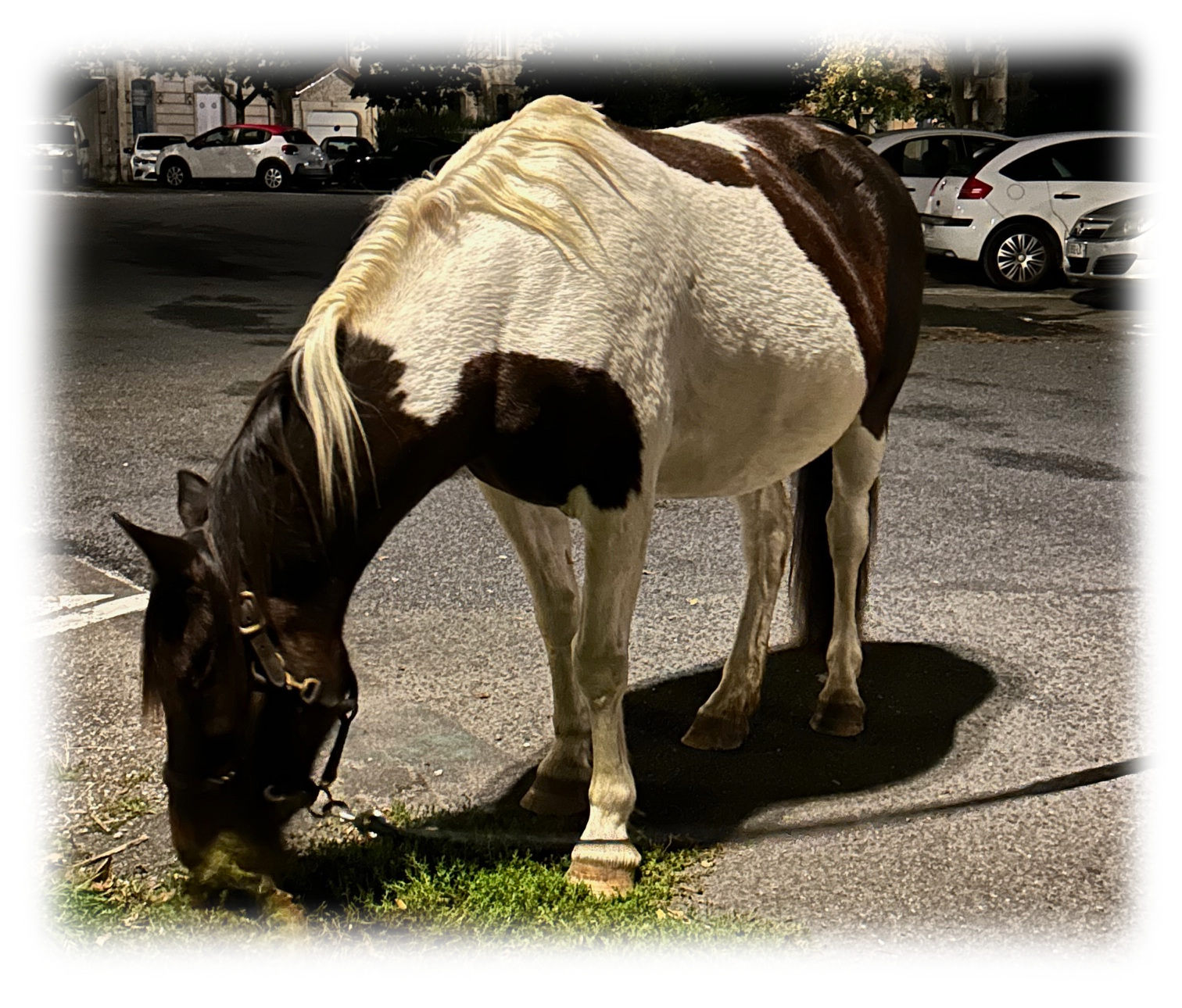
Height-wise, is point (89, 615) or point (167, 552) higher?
point (167, 552)

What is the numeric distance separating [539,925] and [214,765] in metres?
0.96

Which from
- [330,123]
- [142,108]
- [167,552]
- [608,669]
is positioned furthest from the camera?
[330,123]

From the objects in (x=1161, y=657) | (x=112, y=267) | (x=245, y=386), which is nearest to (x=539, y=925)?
(x=1161, y=657)

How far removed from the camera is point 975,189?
16219 mm

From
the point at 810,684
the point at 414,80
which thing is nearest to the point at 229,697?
the point at 810,684

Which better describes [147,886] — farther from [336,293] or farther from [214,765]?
[336,293]

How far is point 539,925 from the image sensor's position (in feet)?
11.3

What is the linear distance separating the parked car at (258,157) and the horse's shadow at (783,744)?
105 ft

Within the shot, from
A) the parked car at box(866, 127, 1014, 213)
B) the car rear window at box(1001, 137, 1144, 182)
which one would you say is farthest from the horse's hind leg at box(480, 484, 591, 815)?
the parked car at box(866, 127, 1014, 213)

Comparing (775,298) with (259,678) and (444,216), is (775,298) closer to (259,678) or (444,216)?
(444,216)

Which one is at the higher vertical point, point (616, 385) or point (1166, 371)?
point (616, 385)

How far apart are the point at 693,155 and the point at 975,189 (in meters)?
13.2

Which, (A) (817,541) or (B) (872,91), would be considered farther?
(B) (872,91)

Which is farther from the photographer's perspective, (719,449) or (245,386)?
(245,386)
